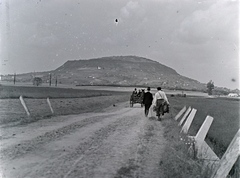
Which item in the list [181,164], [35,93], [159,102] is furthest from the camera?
[35,93]

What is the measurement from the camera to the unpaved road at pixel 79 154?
5.50m

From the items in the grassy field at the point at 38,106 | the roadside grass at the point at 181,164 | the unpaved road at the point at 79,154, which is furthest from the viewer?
the grassy field at the point at 38,106

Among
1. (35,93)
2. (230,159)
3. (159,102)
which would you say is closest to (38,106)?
(159,102)

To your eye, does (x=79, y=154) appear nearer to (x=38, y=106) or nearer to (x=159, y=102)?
(x=159, y=102)

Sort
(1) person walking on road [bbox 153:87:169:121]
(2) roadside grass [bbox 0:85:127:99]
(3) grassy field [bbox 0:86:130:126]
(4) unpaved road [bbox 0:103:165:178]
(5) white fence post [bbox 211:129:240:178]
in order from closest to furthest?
(5) white fence post [bbox 211:129:240:178] < (4) unpaved road [bbox 0:103:165:178] < (3) grassy field [bbox 0:86:130:126] < (1) person walking on road [bbox 153:87:169:121] < (2) roadside grass [bbox 0:85:127:99]

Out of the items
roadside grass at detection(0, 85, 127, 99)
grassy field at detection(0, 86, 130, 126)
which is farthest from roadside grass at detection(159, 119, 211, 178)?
roadside grass at detection(0, 85, 127, 99)

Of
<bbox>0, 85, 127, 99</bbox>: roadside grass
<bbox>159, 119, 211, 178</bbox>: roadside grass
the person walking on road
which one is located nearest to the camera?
<bbox>159, 119, 211, 178</bbox>: roadside grass

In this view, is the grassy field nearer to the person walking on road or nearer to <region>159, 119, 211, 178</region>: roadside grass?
the person walking on road

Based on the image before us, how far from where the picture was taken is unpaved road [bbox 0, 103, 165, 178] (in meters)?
5.50

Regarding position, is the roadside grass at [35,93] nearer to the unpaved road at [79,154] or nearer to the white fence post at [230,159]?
the unpaved road at [79,154]

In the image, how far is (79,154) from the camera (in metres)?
6.87

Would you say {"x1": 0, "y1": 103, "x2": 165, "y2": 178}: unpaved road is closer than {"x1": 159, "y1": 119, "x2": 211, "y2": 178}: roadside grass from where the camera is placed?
Yes

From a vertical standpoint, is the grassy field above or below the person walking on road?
below

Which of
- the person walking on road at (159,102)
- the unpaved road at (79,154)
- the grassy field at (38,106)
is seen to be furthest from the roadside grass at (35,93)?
the unpaved road at (79,154)
